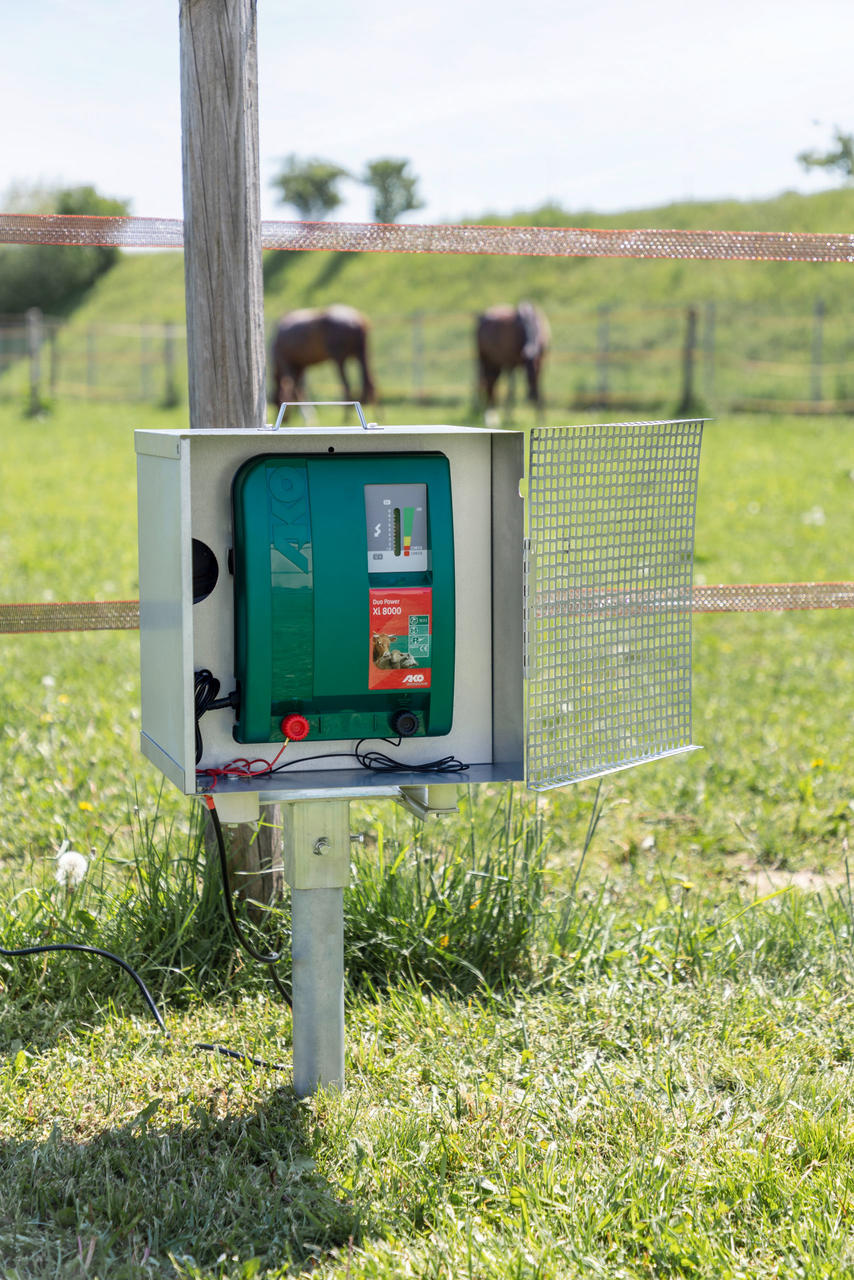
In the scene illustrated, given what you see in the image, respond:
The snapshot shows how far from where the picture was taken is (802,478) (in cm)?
1259

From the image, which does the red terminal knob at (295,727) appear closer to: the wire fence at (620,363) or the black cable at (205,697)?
the black cable at (205,697)

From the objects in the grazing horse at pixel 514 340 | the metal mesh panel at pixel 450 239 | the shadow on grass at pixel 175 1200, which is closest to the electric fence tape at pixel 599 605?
the metal mesh panel at pixel 450 239

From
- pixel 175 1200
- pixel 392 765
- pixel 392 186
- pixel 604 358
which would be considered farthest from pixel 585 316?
pixel 175 1200

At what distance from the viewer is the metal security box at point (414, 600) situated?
2.33 m

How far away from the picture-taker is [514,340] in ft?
57.6

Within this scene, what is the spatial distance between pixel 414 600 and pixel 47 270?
41.3 metres

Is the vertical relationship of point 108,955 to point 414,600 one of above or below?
below

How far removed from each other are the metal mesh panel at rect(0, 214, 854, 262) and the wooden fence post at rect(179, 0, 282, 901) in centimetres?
12

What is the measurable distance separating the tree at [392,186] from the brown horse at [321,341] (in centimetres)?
2482

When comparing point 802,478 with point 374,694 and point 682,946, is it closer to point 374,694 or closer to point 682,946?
point 682,946

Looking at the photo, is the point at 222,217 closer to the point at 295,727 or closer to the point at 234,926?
the point at 295,727

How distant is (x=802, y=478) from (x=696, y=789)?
8.64m

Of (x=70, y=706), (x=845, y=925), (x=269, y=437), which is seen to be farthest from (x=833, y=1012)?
(x=70, y=706)

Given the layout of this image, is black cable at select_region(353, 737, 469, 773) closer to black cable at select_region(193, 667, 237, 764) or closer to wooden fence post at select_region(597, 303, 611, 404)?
black cable at select_region(193, 667, 237, 764)
